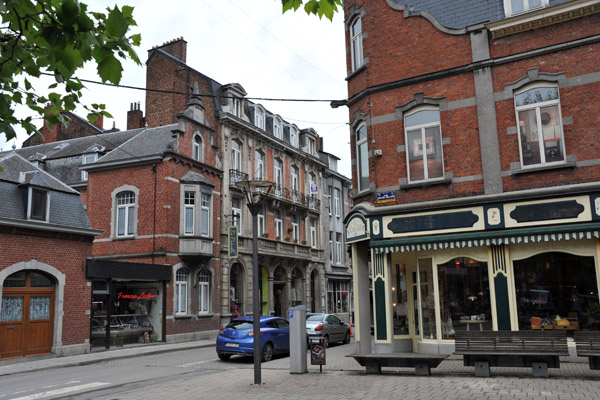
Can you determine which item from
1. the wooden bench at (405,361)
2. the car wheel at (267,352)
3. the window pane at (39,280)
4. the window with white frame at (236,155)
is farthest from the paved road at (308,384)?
the window with white frame at (236,155)

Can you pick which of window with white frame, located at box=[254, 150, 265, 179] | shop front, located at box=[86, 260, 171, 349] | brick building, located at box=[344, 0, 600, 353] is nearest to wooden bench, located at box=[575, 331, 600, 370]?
brick building, located at box=[344, 0, 600, 353]

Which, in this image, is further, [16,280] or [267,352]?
[16,280]

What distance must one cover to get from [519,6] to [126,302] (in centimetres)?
1931

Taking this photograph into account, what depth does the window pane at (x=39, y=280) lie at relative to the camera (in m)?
18.9

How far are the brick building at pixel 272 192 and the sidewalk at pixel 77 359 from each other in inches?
298

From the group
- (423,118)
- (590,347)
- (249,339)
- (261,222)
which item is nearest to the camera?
(590,347)

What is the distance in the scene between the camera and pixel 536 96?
44.7 feet

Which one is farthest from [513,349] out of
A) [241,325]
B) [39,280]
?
[39,280]

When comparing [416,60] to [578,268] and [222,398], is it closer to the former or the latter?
[578,268]

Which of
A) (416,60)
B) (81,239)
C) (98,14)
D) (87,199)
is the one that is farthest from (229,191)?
(98,14)

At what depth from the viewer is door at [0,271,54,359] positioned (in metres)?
17.7

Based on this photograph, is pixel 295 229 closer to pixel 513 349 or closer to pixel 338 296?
pixel 338 296

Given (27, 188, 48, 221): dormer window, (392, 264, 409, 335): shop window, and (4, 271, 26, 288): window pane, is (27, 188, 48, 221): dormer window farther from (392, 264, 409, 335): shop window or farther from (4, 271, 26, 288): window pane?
(392, 264, 409, 335): shop window

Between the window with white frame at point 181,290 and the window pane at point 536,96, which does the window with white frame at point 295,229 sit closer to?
the window with white frame at point 181,290
